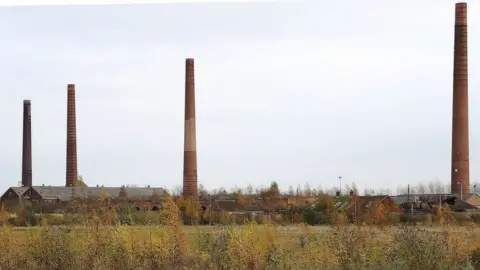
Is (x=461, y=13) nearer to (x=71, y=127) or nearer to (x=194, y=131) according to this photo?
(x=194, y=131)

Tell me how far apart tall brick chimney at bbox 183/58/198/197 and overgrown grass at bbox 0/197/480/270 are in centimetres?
2355

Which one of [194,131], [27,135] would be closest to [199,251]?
[194,131]

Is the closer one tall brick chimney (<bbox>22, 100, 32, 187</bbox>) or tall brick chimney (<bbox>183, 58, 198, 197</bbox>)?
tall brick chimney (<bbox>183, 58, 198, 197</bbox>)

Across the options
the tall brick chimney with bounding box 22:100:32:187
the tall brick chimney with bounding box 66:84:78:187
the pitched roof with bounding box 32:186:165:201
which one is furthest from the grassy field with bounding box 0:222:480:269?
the tall brick chimney with bounding box 22:100:32:187

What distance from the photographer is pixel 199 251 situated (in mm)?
17156

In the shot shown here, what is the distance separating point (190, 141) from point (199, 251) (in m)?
25.1

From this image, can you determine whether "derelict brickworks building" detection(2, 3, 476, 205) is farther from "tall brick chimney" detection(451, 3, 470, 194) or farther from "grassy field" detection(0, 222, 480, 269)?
"grassy field" detection(0, 222, 480, 269)

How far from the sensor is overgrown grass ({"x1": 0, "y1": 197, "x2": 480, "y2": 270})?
14.0m

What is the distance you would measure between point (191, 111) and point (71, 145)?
8.93 m

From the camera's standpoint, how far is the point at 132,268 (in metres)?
14.9

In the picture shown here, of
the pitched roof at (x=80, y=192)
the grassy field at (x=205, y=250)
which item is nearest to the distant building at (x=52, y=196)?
the pitched roof at (x=80, y=192)

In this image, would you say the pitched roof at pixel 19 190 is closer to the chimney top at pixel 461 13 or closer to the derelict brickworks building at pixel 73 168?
the derelict brickworks building at pixel 73 168

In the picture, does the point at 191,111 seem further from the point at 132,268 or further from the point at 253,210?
the point at 132,268

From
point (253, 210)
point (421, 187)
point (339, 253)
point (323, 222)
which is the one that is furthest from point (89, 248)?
point (421, 187)
